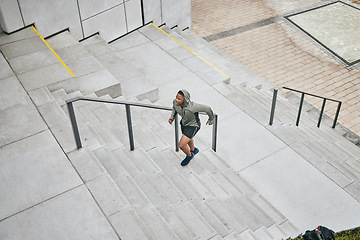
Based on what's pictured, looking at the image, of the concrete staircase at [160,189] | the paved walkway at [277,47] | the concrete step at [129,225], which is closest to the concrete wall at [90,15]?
the paved walkway at [277,47]

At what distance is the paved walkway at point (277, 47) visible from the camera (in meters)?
10.4

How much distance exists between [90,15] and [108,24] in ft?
2.26

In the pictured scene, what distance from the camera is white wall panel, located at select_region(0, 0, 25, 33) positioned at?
7.76m

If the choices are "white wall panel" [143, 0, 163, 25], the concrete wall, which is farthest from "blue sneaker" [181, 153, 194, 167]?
"white wall panel" [143, 0, 163, 25]

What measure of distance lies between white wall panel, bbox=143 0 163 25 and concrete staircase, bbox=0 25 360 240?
1.60 m

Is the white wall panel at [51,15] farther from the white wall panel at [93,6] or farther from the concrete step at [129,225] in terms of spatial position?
the concrete step at [129,225]

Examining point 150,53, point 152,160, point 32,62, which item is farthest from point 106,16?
point 152,160

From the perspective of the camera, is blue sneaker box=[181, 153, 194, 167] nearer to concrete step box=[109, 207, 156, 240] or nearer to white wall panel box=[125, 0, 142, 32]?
concrete step box=[109, 207, 156, 240]

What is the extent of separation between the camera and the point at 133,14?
1045 centimetres

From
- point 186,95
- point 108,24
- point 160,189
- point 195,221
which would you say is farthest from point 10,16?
point 195,221

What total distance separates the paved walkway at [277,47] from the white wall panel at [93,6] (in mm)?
4094

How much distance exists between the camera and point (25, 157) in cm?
515

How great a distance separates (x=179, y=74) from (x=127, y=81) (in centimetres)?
144

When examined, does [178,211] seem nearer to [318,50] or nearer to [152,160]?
[152,160]
